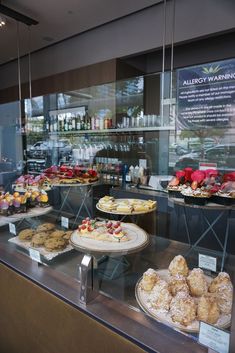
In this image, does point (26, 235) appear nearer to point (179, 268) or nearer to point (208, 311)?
point (179, 268)

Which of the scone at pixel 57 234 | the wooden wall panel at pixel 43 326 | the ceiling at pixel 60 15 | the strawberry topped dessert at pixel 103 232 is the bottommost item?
the wooden wall panel at pixel 43 326

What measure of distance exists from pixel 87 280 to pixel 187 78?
2.33 meters

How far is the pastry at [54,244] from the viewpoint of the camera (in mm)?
1190

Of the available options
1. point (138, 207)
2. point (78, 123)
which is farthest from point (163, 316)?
point (78, 123)

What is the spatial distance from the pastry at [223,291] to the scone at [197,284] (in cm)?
3

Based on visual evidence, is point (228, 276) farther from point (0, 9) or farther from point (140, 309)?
point (0, 9)

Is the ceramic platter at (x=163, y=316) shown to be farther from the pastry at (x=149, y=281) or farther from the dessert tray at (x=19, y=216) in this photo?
the dessert tray at (x=19, y=216)

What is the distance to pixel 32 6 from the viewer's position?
2775mm

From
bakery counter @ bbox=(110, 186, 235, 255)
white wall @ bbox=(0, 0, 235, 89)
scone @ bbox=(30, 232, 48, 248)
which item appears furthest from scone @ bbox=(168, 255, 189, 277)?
white wall @ bbox=(0, 0, 235, 89)


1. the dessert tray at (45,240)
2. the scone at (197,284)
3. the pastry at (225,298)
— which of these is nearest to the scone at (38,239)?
the dessert tray at (45,240)

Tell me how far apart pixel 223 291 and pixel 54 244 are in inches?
29.1

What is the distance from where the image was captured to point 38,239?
126cm

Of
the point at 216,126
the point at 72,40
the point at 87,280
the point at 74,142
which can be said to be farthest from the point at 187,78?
the point at 87,280

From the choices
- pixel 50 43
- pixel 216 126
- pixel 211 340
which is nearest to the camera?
pixel 211 340
